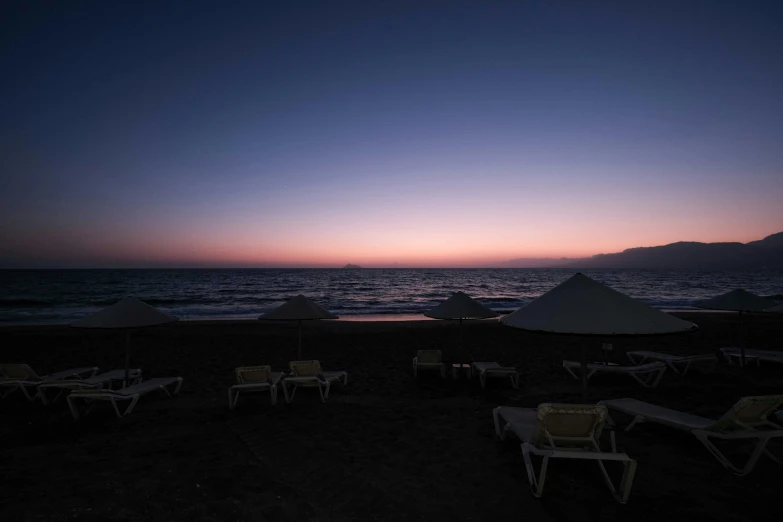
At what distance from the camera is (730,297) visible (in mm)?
9195

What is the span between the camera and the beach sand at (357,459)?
3539mm

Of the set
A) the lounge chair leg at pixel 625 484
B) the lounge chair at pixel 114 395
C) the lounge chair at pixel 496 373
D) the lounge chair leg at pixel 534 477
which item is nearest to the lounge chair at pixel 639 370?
the lounge chair at pixel 496 373

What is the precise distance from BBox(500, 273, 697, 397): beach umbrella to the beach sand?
1.35 m

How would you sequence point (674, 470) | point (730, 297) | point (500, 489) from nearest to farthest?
point (500, 489) < point (674, 470) < point (730, 297)

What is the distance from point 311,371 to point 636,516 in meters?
5.45

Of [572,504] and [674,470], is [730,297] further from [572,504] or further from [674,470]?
[572,504]

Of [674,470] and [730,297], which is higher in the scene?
[730,297]

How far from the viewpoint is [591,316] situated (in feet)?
13.4

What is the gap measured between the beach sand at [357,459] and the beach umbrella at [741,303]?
142 centimetres

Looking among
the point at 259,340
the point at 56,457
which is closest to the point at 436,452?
the point at 56,457

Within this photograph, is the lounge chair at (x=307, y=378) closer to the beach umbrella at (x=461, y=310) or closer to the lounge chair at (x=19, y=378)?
the beach umbrella at (x=461, y=310)

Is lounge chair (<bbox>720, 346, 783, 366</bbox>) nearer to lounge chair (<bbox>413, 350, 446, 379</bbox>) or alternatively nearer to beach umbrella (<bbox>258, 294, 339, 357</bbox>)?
lounge chair (<bbox>413, 350, 446, 379</bbox>)

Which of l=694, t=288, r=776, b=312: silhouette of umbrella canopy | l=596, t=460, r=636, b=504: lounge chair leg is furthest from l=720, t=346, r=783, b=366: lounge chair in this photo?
l=596, t=460, r=636, b=504: lounge chair leg

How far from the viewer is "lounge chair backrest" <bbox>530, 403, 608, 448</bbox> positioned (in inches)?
153
